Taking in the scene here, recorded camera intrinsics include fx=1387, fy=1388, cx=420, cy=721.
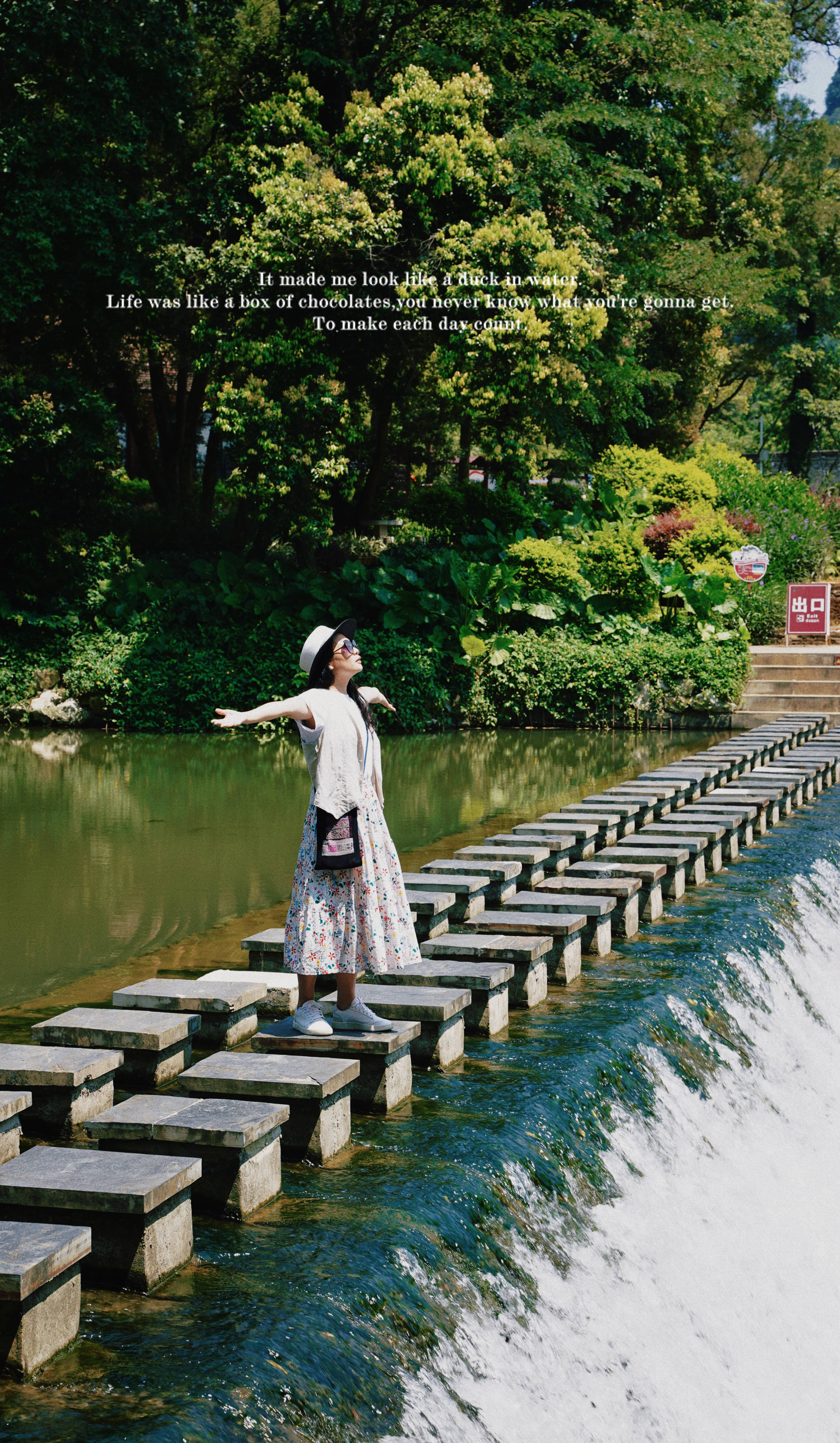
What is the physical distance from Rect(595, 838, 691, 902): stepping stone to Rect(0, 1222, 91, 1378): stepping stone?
6.01m

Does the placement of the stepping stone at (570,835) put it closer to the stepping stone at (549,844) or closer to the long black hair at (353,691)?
the stepping stone at (549,844)

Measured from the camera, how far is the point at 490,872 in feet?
27.8

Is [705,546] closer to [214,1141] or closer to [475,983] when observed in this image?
[475,983]

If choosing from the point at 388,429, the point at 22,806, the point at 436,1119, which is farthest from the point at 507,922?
the point at 388,429

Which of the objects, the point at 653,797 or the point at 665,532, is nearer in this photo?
the point at 653,797

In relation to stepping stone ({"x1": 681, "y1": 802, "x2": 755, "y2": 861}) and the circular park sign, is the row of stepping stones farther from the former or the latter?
the circular park sign

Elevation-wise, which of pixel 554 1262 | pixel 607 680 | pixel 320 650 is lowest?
pixel 554 1262

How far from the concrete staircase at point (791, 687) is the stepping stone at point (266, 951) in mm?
14440

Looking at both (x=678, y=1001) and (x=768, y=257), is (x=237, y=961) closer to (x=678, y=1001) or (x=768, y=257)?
(x=678, y=1001)

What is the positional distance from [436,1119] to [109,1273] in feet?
5.36

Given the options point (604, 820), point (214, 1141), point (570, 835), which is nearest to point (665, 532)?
point (604, 820)

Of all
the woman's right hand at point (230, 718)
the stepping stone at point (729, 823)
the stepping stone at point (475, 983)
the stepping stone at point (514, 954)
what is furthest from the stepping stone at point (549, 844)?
the woman's right hand at point (230, 718)

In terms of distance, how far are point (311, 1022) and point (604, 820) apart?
5510 mm

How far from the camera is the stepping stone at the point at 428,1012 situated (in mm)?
5742
